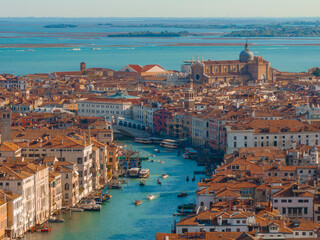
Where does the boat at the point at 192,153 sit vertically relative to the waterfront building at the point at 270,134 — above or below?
below

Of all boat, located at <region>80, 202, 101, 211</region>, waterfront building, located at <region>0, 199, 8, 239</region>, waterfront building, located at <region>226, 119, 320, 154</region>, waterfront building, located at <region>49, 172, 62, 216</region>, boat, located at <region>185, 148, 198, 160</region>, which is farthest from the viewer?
boat, located at <region>185, 148, 198, 160</region>

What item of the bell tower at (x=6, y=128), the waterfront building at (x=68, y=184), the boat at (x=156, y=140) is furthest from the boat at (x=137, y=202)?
the boat at (x=156, y=140)

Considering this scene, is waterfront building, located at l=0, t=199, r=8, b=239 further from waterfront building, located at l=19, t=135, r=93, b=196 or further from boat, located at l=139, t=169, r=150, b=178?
boat, located at l=139, t=169, r=150, b=178

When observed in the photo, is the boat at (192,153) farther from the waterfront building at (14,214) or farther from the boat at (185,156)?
the waterfront building at (14,214)

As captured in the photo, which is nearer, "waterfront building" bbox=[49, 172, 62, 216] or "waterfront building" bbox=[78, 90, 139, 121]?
"waterfront building" bbox=[49, 172, 62, 216]

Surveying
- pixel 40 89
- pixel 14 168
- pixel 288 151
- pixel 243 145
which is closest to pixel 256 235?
pixel 14 168

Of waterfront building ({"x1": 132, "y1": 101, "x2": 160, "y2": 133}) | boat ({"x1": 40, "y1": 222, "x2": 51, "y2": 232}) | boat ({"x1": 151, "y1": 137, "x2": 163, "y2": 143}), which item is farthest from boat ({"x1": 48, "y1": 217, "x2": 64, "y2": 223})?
waterfront building ({"x1": 132, "y1": 101, "x2": 160, "y2": 133})
